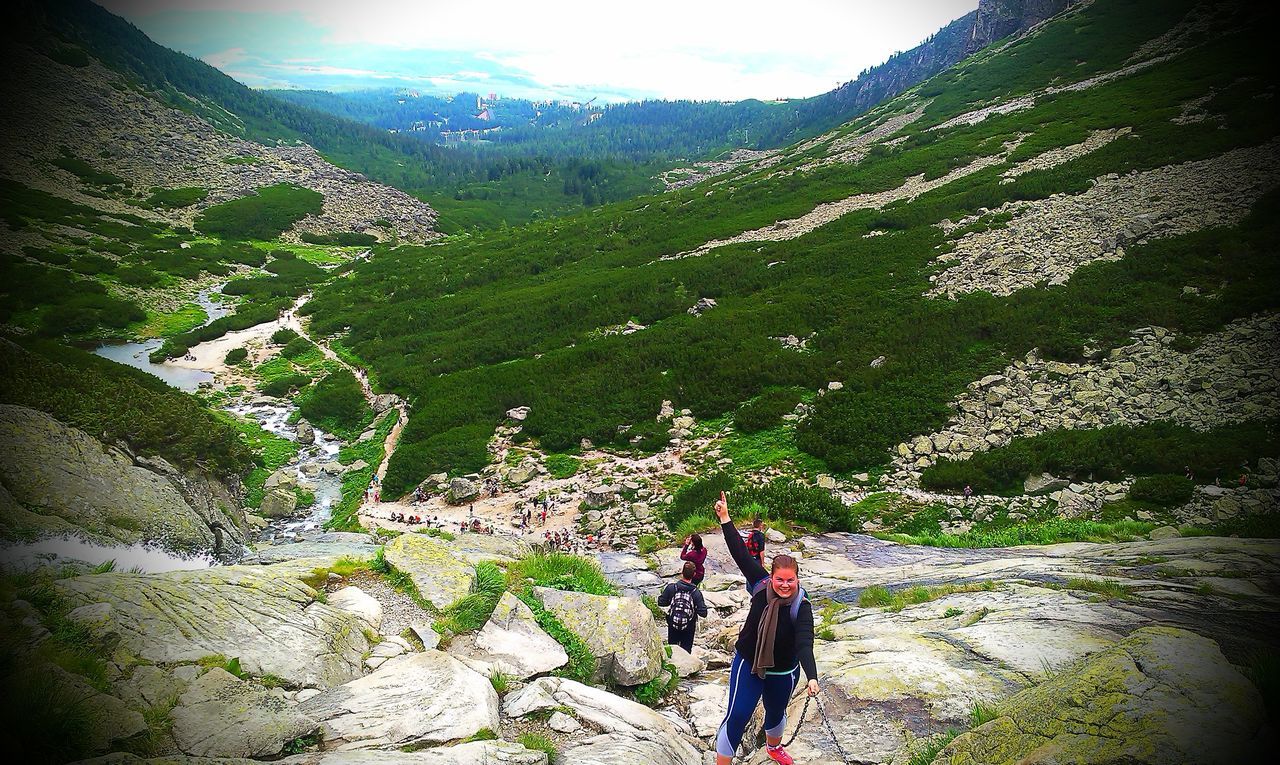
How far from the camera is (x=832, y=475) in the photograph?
18719 millimetres

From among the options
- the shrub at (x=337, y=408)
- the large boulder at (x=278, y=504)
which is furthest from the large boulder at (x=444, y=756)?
the shrub at (x=337, y=408)

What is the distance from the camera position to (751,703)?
5.88m

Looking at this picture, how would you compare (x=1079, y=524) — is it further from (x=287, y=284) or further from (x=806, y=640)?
(x=287, y=284)

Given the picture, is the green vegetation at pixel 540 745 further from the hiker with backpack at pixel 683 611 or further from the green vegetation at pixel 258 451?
the green vegetation at pixel 258 451

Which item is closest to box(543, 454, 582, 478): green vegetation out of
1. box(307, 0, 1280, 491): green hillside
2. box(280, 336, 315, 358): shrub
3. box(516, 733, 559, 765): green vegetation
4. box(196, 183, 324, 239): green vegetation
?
box(307, 0, 1280, 491): green hillside

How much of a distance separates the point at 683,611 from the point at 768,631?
10.8ft

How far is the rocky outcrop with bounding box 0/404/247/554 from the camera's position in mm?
8602

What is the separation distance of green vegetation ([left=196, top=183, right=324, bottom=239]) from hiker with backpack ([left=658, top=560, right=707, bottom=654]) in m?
87.8

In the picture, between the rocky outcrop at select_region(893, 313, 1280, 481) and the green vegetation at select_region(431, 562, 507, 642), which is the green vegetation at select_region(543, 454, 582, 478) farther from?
the green vegetation at select_region(431, 562, 507, 642)

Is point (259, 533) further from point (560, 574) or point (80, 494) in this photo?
point (560, 574)

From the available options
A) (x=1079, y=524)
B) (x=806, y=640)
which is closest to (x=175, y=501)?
(x=806, y=640)

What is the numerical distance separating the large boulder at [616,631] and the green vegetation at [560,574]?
34.1 inches

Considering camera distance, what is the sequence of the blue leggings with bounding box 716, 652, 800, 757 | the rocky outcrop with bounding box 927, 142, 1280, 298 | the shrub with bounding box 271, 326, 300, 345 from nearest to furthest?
the blue leggings with bounding box 716, 652, 800, 757, the rocky outcrop with bounding box 927, 142, 1280, 298, the shrub with bounding box 271, 326, 300, 345

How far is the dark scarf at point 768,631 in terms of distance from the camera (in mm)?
5711
